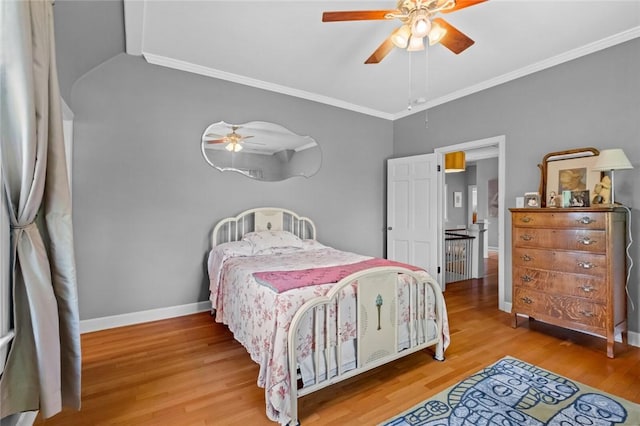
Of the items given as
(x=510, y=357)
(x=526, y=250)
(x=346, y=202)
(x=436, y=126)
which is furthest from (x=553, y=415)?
(x=436, y=126)

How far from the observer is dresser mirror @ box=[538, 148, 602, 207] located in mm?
2873

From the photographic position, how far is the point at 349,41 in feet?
9.42

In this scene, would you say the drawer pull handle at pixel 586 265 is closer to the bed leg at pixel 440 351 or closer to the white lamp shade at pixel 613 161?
the white lamp shade at pixel 613 161

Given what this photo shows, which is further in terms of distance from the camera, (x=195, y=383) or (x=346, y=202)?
(x=346, y=202)

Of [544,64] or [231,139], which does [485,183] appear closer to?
[544,64]

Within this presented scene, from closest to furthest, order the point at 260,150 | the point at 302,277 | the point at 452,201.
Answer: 1. the point at 302,277
2. the point at 260,150
3. the point at 452,201

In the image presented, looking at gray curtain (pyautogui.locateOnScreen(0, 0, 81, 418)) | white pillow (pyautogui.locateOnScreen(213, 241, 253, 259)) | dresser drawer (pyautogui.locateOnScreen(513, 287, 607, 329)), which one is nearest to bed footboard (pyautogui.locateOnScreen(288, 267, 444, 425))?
gray curtain (pyautogui.locateOnScreen(0, 0, 81, 418))

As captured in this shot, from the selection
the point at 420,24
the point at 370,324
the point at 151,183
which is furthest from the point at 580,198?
the point at 151,183

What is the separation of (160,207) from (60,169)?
184 cm

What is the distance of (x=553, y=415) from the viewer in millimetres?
1778

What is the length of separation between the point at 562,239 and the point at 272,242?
2749 mm

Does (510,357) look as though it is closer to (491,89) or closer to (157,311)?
(491,89)

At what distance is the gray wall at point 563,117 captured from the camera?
2.70 meters

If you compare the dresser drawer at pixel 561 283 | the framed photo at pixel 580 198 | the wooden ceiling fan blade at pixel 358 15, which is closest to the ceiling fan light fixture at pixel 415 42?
the wooden ceiling fan blade at pixel 358 15
